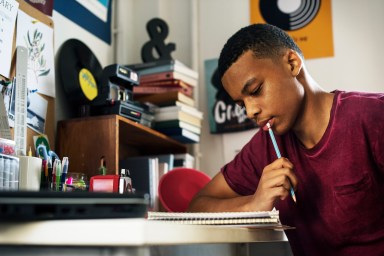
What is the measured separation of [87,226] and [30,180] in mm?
772

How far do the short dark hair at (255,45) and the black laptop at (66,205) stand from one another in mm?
736

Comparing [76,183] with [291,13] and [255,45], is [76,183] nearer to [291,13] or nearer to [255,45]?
[255,45]

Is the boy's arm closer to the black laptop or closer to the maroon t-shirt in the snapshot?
the maroon t-shirt

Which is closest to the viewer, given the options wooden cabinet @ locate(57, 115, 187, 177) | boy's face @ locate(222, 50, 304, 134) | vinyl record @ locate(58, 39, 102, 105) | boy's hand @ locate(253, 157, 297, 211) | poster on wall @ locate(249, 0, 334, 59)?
boy's hand @ locate(253, 157, 297, 211)

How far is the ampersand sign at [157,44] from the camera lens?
209cm

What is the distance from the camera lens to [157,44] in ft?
6.95

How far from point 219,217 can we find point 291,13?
5.21 feet

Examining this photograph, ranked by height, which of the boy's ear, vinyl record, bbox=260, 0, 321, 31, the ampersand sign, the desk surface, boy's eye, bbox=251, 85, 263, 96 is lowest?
the desk surface

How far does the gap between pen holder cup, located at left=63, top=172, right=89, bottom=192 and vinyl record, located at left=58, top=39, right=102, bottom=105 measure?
0.34 meters

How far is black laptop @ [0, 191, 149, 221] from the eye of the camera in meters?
0.44

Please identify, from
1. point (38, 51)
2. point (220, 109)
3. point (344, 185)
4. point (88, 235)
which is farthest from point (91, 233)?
point (220, 109)

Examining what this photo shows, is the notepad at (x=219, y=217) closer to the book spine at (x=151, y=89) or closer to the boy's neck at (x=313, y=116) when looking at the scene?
the boy's neck at (x=313, y=116)

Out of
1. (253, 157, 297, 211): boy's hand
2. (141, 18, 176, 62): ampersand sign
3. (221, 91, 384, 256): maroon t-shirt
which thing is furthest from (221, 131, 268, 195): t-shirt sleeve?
(141, 18, 176, 62): ampersand sign

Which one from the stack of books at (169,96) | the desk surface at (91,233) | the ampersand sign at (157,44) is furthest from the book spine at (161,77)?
the desk surface at (91,233)
